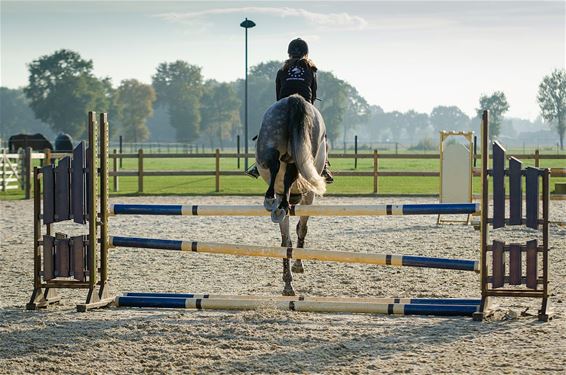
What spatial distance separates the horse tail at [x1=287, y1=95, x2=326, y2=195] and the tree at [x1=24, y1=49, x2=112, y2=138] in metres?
88.0

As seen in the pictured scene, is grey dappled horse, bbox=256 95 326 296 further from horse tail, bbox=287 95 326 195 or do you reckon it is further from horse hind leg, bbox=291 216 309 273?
horse hind leg, bbox=291 216 309 273

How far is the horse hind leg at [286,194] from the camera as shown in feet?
22.4

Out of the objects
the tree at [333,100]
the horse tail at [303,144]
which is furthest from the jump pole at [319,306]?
the tree at [333,100]

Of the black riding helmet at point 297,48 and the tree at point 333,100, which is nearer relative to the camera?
the black riding helmet at point 297,48

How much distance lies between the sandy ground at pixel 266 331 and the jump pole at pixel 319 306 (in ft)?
0.24

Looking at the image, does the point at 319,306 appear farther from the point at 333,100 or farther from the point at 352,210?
the point at 333,100

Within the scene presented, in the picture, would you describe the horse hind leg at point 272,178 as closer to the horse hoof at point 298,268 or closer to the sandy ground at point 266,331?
the sandy ground at point 266,331

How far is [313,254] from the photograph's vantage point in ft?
23.3

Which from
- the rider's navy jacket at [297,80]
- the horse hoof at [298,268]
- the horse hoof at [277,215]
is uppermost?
the rider's navy jacket at [297,80]

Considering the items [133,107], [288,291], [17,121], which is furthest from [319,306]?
[17,121]

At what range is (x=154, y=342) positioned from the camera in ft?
19.5

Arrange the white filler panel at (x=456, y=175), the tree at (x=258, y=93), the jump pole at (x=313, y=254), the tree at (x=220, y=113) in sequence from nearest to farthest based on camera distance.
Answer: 1. the jump pole at (x=313, y=254)
2. the white filler panel at (x=456, y=175)
3. the tree at (x=258, y=93)
4. the tree at (x=220, y=113)

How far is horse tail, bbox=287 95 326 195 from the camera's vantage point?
7230 millimetres

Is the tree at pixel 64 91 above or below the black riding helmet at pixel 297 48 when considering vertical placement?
above
